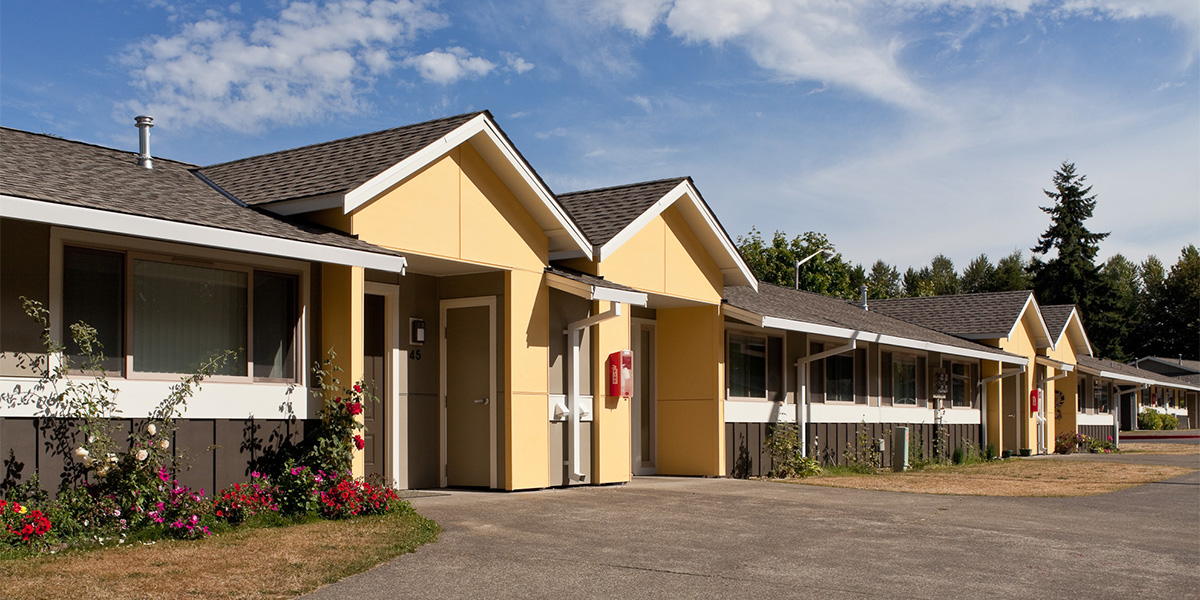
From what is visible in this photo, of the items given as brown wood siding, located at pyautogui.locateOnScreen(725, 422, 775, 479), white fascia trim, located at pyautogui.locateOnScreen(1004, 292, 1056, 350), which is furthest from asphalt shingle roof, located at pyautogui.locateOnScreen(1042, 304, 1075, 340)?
brown wood siding, located at pyautogui.locateOnScreen(725, 422, 775, 479)

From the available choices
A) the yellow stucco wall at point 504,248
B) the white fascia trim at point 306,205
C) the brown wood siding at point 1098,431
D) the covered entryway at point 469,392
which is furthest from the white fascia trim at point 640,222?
the brown wood siding at point 1098,431

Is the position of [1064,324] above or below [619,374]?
above

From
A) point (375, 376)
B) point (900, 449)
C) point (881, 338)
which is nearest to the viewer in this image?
point (375, 376)

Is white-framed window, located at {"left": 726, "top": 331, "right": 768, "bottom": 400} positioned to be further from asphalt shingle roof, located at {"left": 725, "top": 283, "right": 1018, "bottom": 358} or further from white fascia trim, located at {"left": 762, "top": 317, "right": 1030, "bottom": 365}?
white fascia trim, located at {"left": 762, "top": 317, "right": 1030, "bottom": 365}

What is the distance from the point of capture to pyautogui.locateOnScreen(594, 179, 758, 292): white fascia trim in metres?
15.5

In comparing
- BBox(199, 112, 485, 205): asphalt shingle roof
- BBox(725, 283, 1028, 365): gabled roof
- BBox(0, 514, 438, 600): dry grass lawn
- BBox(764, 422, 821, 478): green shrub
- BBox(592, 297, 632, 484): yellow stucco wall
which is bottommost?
BBox(764, 422, 821, 478): green shrub

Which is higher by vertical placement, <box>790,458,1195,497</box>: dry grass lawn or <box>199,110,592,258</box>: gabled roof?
<box>199,110,592,258</box>: gabled roof

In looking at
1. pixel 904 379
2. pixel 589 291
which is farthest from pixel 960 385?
pixel 589 291

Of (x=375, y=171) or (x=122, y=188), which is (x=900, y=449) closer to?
(x=375, y=171)

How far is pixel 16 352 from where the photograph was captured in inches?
354

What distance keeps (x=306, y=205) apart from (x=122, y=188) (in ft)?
6.03

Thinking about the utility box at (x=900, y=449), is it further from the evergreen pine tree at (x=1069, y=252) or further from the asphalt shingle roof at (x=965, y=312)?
the evergreen pine tree at (x=1069, y=252)

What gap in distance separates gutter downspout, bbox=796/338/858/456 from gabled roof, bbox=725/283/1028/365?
0.40m

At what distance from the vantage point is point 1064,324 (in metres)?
34.8
